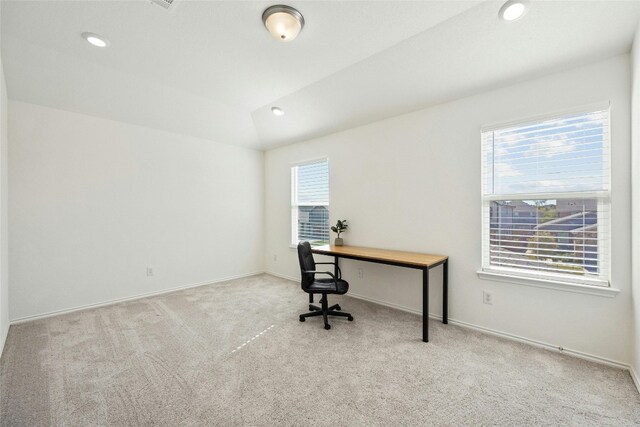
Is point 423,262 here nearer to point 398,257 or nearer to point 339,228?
point 398,257

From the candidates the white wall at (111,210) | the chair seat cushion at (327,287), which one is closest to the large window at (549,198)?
the chair seat cushion at (327,287)

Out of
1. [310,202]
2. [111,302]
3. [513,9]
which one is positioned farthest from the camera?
[310,202]

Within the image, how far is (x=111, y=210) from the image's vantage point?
12.0 feet

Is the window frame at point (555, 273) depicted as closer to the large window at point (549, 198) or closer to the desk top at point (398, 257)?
the large window at point (549, 198)

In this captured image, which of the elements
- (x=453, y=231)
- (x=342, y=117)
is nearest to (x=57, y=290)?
(x=342, y=117)

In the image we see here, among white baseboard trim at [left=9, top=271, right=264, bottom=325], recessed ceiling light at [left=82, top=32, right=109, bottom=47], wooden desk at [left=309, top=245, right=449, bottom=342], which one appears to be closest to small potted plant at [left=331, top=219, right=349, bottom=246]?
wooden desk at [left=309, top=245, right=449, bottom=342]

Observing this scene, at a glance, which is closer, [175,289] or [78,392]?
[78,392]

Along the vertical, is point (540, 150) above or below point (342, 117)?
below

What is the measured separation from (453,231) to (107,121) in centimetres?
470

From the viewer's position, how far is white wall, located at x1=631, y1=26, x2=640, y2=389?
1890mm

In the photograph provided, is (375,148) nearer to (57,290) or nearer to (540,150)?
(540,150)

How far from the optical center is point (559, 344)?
2.38m

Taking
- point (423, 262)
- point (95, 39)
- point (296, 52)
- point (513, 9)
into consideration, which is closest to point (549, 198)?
point (423, 262)

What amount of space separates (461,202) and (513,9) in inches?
67.6
